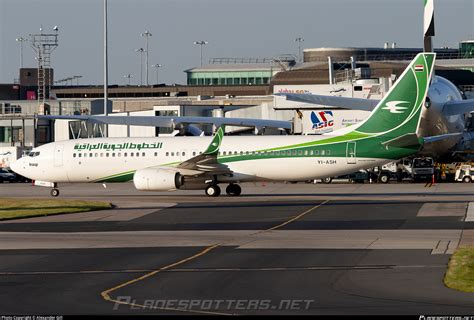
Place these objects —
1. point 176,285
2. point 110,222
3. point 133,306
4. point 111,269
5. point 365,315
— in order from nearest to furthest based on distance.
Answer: point 365,315 → point 133,306 → point 176,285 → point 111,269 → point 110,222

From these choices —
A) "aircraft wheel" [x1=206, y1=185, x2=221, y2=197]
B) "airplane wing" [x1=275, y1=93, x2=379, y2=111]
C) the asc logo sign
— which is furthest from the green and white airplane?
the asc logo sign

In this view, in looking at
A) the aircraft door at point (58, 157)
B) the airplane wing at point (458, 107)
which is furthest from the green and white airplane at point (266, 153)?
the airplane wing at point (458, 107)

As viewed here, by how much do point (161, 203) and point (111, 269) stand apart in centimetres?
2362

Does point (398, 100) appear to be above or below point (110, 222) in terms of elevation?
above

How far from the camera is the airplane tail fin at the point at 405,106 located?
48969 millimetres

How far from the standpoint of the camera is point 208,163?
50.0m

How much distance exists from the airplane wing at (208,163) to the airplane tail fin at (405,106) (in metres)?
6.87

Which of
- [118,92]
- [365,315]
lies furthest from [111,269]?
[118,92]

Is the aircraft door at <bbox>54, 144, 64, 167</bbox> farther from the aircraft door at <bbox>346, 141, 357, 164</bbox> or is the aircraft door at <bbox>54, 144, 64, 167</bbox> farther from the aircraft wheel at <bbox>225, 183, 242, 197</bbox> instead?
the aircraft door at <bbox>346, 141, 357, 164</bbox>

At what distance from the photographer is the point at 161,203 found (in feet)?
154

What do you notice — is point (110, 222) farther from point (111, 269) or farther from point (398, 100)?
point (398, 100)

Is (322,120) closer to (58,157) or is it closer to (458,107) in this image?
(458,107)

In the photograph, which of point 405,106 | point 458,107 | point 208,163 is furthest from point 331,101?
point 208,163

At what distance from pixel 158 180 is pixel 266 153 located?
5555 millimetres
